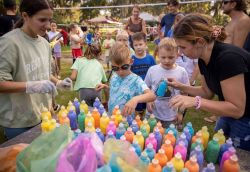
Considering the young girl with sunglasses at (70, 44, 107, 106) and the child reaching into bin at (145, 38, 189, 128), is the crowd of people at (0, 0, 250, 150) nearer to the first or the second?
the child reaching into bin at (145, 38, 189, 128)

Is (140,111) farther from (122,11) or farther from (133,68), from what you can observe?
(122,11)

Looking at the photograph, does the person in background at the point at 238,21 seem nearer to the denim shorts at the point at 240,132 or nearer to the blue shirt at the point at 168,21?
the denim shorts at the point at 240,132

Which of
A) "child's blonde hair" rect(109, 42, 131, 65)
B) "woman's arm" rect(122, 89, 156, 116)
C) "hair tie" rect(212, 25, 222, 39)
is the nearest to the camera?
"hair tie" rect(212, 25, 222, 39)

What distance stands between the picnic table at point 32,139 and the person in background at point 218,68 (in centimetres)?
19

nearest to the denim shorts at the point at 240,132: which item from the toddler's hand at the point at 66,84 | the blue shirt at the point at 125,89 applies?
the blue shirt at the point at 125,89

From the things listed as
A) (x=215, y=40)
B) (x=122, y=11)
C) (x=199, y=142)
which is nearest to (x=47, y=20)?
(x=215, y=40)

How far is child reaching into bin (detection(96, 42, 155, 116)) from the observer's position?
6.08ft

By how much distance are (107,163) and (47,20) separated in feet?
Result: 3.67

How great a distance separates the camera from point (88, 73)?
8.84 feet

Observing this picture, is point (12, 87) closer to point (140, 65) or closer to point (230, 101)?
point (230, 101)

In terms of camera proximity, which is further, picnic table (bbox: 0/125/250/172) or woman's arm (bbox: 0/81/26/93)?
woman's arm (bbox: 0/81/26/93)

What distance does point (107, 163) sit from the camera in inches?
37.5

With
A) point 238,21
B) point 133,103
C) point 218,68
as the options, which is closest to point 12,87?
point 133,103

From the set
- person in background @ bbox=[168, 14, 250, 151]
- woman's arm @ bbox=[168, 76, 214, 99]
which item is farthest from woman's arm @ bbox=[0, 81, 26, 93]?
woman's arm @ bbox=[168, 76, 214, 99]
